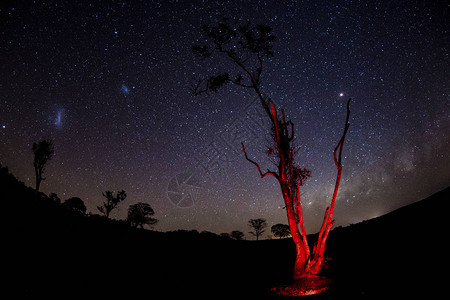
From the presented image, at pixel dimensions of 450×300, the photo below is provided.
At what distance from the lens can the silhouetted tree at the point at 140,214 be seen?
49719 mm

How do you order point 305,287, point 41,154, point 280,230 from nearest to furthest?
point 305,287, point 41,154, point 280,230

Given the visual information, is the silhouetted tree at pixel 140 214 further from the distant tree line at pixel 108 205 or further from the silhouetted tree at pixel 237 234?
the silhouetted tree at pixel 237 234

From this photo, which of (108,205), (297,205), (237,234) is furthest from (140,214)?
(297,205)

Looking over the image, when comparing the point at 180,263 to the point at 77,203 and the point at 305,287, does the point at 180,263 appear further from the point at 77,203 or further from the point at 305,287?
the point at 77,203

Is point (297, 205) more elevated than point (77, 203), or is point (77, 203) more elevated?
point (77, 203)

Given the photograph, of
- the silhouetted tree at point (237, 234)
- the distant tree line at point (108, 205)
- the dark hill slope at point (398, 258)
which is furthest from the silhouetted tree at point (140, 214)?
the dark hill slope at point (398, 258)

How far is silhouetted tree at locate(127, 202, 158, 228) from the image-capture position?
49.7 meters

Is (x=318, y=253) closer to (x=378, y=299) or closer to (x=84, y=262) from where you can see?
(x=378, y=299)

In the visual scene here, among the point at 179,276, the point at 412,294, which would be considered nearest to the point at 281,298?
the point at 412,294

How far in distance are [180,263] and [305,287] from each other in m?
7.80

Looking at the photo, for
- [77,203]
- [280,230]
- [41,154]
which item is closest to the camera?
[41,154]

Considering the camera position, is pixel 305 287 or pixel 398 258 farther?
pixel 398 258

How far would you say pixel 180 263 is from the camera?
1151 cm

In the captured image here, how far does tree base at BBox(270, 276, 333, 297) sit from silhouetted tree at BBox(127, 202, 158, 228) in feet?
168
